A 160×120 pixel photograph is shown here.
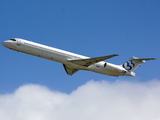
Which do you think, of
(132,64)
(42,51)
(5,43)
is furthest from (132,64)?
(5,43)

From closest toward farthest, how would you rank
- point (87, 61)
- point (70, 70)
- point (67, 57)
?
point (87, 61), point (67, 57), point (70, 70)

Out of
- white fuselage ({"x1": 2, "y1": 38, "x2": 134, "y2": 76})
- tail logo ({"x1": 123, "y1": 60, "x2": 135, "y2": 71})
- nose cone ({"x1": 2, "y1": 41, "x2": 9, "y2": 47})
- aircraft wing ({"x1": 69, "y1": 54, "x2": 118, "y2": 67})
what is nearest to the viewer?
white fuselage ({"x1": 2, "y1": 38, "x2": 134, "y2": 76})

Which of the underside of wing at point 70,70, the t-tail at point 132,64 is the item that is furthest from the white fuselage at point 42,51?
the t-tail at point 132,64

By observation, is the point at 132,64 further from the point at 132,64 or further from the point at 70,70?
the point at 70,70

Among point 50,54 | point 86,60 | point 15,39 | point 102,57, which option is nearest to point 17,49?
point 15,39

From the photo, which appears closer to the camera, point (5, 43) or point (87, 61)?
point (5, 43)

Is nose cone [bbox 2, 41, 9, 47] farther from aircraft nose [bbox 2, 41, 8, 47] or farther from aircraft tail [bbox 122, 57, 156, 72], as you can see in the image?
aircraft tail [bbox 122, 57, 156, 72]

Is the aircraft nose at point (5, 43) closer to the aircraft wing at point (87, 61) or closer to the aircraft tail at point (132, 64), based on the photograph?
the aircraft wing at point (87, 61)

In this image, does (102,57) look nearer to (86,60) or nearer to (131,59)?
(86,60)

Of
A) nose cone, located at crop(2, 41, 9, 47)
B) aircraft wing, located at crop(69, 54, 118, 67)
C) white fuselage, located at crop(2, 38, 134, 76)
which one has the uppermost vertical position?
nose cone, located at crop(2, 41, 9, 47)

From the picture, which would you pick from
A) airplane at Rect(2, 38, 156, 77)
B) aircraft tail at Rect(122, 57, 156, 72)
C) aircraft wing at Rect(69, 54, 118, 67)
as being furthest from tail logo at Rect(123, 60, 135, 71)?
aircraft wing at Rect(69, 54, 118, 67)

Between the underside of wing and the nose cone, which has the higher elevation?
the nose cone

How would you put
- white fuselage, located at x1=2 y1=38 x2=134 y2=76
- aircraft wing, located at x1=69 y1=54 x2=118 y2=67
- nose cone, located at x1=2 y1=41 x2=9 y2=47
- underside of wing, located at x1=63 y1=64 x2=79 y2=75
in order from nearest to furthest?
white fuselage, located at x1=2 y1=38 x2=134 y2=76
aircraft wing, located at x1=69 y1=54 x2=118 y2=67
nose cone, located at x1=2 y1=41 x2=9 y2=47
underside of wing, located at x1=63 y1=64 x2=79 y2=75

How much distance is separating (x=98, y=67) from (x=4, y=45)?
1274cm
